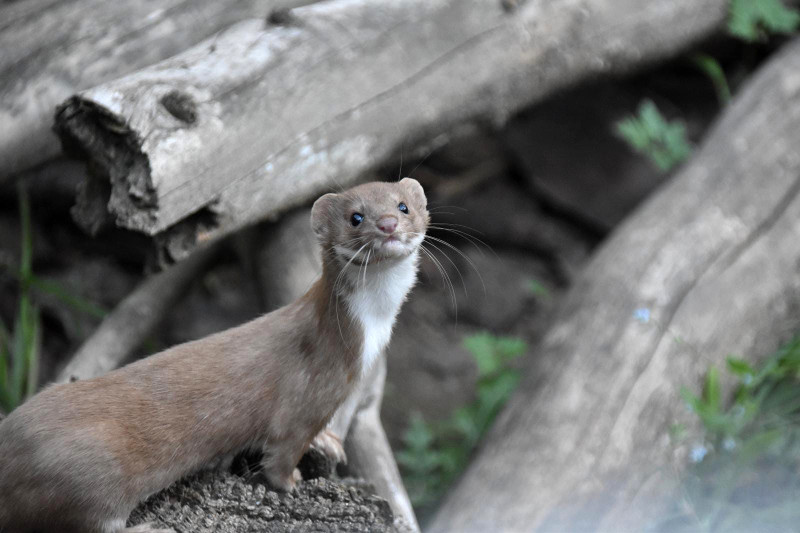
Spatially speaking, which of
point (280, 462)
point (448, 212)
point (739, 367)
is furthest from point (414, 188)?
point (739, 367)

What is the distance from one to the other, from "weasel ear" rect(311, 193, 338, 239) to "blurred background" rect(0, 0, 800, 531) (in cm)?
51

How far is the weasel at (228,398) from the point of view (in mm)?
2807

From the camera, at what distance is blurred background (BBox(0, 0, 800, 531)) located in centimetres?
395

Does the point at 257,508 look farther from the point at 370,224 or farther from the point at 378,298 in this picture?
the point at 370,224

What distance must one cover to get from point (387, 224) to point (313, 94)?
1.41 meters

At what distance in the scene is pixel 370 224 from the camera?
10.6 feet

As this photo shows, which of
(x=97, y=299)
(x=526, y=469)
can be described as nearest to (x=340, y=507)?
(x=526, y=469)

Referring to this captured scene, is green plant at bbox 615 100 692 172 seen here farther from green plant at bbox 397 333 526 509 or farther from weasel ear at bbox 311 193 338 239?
weasel ear at bbox 311 193 338 239

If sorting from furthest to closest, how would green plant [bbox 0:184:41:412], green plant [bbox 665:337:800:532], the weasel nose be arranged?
green plant [bbox 0:184:41:412] < green plant [bbox 665:337:800:532] < the weasel nose

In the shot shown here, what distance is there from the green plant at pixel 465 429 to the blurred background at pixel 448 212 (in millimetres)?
25

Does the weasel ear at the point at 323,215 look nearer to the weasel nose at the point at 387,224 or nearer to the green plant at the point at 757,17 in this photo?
the weasel nose at the point at 387,224

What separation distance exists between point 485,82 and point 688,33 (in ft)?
6.05

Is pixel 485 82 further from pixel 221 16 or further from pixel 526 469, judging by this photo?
pixel 526 469

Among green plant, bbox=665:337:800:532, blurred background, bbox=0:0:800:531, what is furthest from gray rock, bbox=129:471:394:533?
green plant, bbox=665:337:800:532
